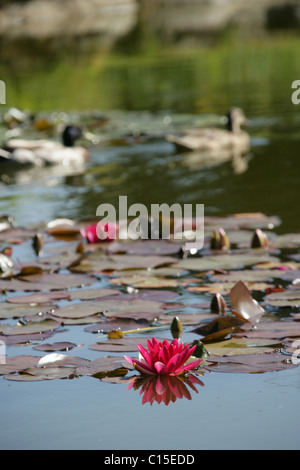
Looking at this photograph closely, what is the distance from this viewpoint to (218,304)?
3824mm

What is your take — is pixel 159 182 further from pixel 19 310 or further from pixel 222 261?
pixel 19 310

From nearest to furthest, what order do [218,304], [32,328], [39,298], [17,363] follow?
[17,363], [32,328], [218,304], [39,298]

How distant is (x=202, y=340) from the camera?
3457 millimetres

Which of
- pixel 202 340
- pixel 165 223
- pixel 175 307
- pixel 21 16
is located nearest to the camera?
pixel 202 340

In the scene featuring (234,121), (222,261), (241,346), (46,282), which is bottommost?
(241,346)

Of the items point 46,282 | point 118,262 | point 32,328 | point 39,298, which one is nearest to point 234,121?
point 118,262

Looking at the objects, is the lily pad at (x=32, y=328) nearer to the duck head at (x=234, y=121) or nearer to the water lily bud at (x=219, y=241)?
the water lily bud at (x=219, y=241)

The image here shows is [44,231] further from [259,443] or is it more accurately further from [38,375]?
[259,443]

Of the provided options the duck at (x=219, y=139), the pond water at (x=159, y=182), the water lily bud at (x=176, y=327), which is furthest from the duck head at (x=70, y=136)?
→ the water lily bud at (x=176, y=327)

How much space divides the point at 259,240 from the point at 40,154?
4.86 m

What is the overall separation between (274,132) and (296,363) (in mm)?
7457
